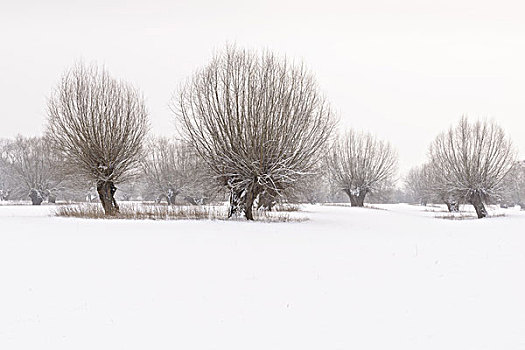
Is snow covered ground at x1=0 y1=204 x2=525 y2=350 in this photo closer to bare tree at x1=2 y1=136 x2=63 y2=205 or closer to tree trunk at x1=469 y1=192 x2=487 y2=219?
tree trunk at x1=469 y1=192 x2=487 y2=219

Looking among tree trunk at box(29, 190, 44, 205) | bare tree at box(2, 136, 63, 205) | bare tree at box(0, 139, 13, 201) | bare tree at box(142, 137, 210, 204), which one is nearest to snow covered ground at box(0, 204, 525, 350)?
bare tree at box(142, 137, 210, 204)

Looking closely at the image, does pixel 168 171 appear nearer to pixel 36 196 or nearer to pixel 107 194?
pixel 36 196

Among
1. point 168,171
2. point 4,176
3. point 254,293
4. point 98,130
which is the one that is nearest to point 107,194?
point 98,130

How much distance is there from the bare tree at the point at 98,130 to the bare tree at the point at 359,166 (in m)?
25.5

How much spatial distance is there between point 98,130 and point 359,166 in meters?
29.6

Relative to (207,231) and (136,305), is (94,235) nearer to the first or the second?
(207,231)

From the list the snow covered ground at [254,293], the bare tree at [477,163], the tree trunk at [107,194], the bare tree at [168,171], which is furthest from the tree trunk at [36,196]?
the bare tree at [477,163]

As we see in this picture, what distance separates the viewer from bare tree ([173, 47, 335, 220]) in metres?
18.0

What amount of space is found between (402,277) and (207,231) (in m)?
7.44

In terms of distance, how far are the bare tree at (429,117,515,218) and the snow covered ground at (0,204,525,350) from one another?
18.0 metres

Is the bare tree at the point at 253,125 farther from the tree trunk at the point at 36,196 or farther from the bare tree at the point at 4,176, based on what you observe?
the bare tree at the point at 4,176

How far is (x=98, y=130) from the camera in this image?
2102cm

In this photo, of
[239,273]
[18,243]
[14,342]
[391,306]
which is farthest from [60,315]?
[18,243]

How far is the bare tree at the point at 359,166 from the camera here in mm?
42997
